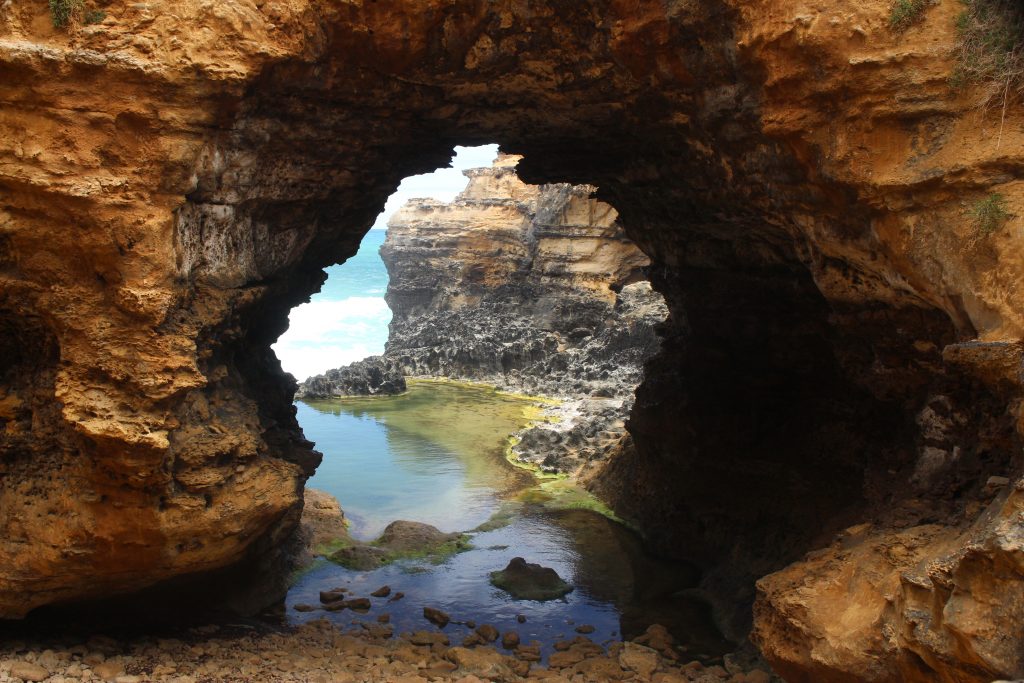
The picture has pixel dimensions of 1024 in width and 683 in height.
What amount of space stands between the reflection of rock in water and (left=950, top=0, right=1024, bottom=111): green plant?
632 centimetres

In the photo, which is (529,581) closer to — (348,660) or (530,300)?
(348,660)

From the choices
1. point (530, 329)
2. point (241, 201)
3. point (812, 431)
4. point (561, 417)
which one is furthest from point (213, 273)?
point (530, 329)

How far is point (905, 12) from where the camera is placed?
575 centimetres

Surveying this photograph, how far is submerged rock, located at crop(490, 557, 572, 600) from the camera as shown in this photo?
1058cm

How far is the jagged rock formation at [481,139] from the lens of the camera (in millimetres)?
5719

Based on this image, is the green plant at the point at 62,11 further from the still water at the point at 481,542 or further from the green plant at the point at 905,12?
the still water at the point at 481,542

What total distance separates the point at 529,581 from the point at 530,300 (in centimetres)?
2166

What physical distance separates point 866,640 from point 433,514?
30.3 ft

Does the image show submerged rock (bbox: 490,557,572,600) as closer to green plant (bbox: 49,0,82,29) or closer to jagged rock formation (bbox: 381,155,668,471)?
jagged rock formation (bbox: 381,155,668,471)

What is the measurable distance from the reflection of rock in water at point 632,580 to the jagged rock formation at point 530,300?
446cm

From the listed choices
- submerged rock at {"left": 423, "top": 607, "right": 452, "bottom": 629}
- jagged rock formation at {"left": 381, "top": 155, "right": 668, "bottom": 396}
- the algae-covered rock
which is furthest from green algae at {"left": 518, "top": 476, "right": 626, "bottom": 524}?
jagged rock formation at {"left": 381, "top": 155, "right": 668, "bottom": 396}

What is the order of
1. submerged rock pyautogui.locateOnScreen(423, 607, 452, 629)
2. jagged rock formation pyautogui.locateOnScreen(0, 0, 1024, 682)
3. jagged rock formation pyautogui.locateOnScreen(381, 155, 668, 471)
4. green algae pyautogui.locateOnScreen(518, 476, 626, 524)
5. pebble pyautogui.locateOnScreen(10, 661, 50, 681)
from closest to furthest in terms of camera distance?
1. jagged rock formation pyautogui.locateOnScreen(0, 0, 1024, 682)
2. pebble pyautogui.locateOnScreen(10, 661, 50, 681)
3. submerged rock pyautogui.locateOnScreen(423, 607, 452, 629)
4. green algae pyautogui.locateOnScreen(518, 476, 626, 524)
5. jagged rock formation pyautogui.locateOnScreen(381, 155, 668, 471)

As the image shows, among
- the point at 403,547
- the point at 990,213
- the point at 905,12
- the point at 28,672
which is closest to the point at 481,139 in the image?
the point at 905,12

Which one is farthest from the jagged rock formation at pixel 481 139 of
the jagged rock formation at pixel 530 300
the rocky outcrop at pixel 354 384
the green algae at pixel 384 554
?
the rocky outcrop at pixel 354 384
